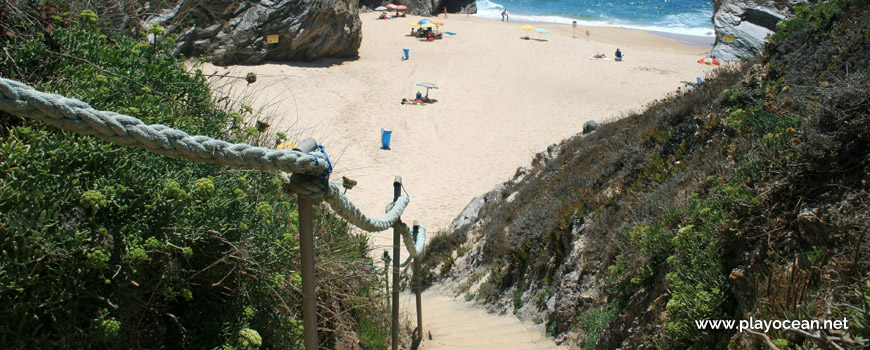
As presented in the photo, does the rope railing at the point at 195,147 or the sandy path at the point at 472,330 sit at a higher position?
the rope railing at the point at 195,147

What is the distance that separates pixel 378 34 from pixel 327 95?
43.8 feet

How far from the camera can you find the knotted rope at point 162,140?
1.50 meters

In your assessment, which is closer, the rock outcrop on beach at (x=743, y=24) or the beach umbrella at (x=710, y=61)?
the beach umbrella at (x=710, y=61)

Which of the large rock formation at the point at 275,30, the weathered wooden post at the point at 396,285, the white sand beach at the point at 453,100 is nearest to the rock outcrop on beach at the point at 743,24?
the white sand beach at the point at 453,100

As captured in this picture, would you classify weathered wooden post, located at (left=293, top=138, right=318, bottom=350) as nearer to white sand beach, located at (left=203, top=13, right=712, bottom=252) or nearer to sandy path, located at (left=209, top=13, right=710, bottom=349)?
sandy path, located at (left=209, top=13, right=710, bottom=349)

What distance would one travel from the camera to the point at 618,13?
5834cm

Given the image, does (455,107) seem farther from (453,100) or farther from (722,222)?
(722,222)

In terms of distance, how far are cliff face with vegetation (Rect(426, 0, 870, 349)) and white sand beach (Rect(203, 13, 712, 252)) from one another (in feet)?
13.4

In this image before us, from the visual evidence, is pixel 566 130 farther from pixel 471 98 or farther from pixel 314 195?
pixel 314 195

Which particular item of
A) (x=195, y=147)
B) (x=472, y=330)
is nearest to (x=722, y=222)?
(x=472, y=330)

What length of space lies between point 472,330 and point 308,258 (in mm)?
3341

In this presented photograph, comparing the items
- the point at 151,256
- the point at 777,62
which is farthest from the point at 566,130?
the point at 151,256

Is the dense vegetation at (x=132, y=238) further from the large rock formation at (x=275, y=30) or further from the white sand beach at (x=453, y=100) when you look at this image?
the large rock formation at (x=275, y=30)

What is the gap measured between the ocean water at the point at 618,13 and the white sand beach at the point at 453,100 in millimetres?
16931
